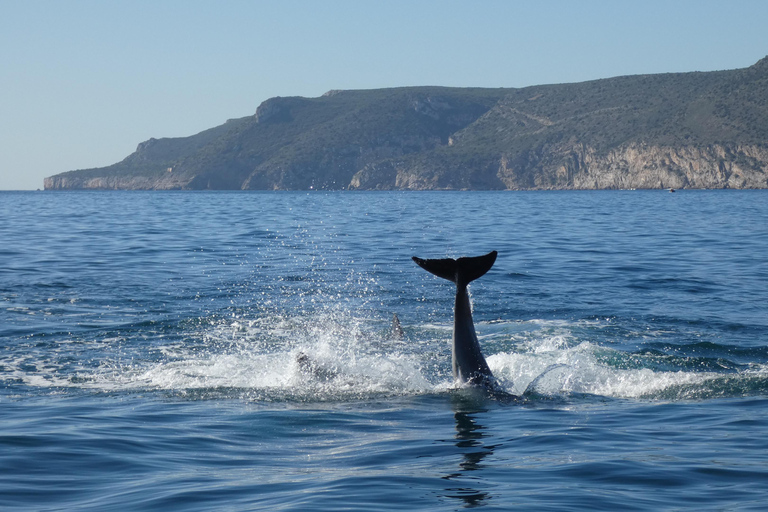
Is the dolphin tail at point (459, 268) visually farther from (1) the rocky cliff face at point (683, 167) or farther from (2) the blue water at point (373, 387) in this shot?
(1) the rocky cliff face at point (683, 167)

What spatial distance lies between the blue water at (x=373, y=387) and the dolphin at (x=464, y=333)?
15.0 inches

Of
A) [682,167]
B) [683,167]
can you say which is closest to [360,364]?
[683,167]

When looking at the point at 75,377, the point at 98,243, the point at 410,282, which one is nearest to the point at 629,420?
the point at 75,377

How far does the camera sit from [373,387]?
13.1 meters

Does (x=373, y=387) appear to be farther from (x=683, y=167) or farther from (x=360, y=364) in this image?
(x=683, y=167)

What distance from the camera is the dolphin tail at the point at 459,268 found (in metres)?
12.1

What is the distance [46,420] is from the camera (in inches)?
422

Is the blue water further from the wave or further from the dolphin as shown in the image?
the dolphin

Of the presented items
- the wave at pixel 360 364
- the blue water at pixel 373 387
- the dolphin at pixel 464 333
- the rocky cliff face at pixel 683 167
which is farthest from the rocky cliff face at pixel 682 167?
the dolphin at pixel 464 333

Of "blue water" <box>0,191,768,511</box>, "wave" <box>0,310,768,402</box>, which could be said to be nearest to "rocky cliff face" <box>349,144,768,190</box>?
"blue water" <box>0,191,768,511</box>

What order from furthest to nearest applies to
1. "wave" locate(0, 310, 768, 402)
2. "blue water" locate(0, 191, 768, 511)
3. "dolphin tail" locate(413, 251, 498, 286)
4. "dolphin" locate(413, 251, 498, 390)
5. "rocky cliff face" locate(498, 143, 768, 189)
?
"rocky cliff face" locate(498, 143, 768, 189) < "wave" locate(0, 310, 768, 402) < "dolphin" locate(413, 251, 498, 390) < "dolphin tail" locate(413, 251, 498, 286) < "blue water" locate(0, 191, 768, 511)

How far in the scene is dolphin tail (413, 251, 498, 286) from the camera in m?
12.1

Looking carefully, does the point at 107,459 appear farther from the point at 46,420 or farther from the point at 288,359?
the point at 288,359

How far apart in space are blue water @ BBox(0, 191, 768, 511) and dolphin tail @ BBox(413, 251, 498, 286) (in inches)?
67.7
